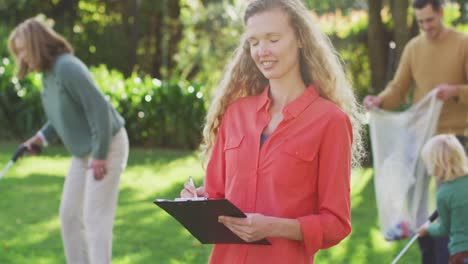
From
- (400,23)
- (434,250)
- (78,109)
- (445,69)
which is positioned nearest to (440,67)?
(445,69)

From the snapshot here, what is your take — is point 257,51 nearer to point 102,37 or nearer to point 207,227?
point 207,227

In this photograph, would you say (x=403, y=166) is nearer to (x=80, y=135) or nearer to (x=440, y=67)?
(x=440, y=67)

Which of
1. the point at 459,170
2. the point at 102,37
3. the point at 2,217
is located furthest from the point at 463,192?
the point at 102,37

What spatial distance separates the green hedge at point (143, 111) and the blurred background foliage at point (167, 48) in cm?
1

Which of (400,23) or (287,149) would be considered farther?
(400,23)

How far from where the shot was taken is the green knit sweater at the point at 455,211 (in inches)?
189

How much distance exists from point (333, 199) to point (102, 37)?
1701 cm

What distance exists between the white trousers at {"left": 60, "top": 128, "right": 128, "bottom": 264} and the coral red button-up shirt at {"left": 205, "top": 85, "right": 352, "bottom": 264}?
2.48m

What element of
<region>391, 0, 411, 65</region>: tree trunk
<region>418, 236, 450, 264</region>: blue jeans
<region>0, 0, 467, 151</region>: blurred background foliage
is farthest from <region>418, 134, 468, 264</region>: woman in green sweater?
<region>391, 0, 411, 65</region>: tree trunk

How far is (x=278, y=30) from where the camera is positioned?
2883 mm

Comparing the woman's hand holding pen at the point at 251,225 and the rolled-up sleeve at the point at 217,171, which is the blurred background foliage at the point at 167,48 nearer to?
the rolled-up sleeve at the point at 217,171

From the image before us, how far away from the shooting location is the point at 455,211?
15.8ft

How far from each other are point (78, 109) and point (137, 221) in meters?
3.12

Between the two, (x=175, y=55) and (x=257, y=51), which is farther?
(x=175, y=55)
